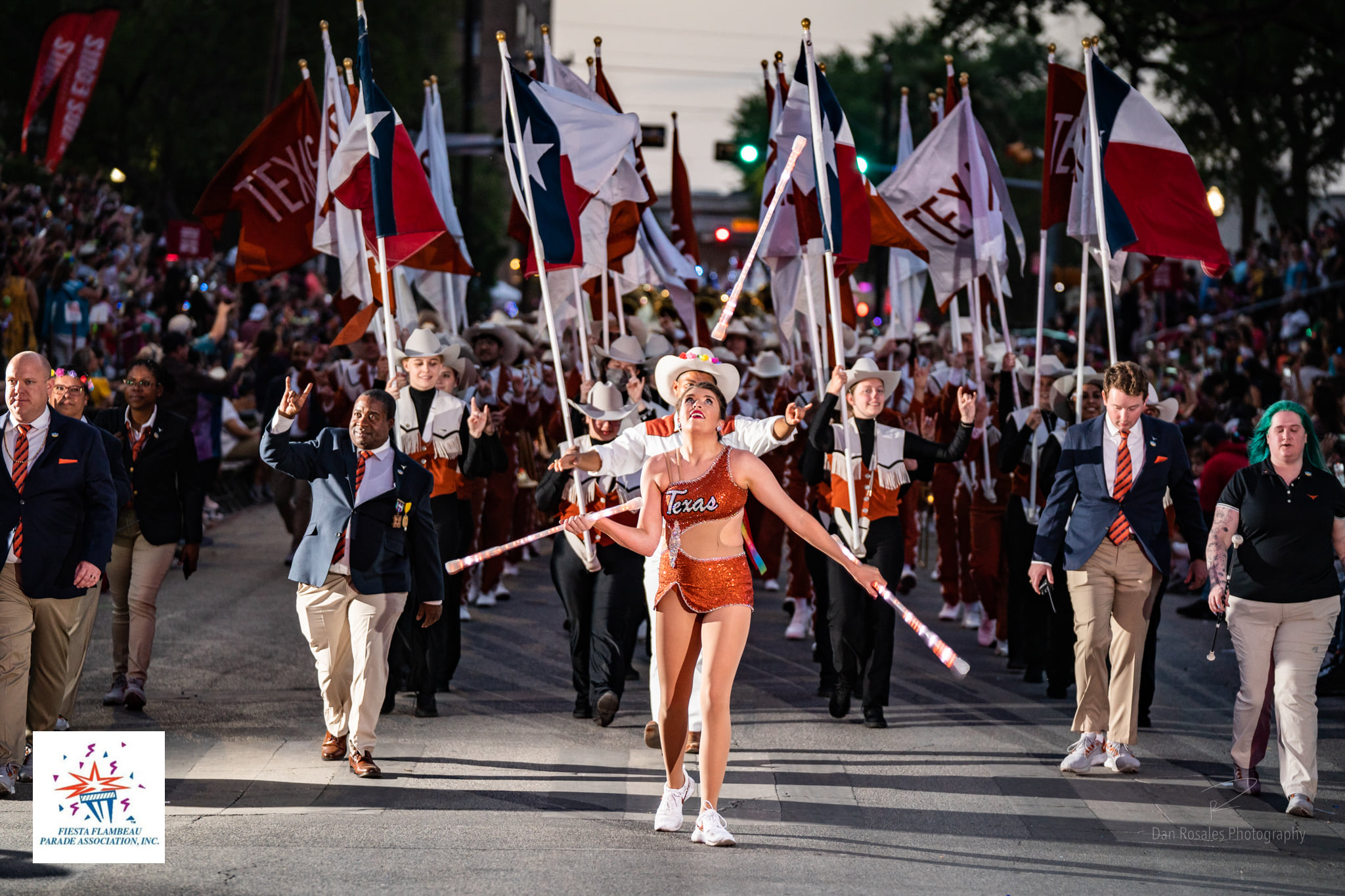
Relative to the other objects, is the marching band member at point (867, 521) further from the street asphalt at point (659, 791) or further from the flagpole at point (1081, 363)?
the flagpole at point (1081, 363)

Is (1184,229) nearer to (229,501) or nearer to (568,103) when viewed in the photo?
(568,103)

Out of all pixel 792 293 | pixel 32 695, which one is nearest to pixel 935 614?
pixel 792 293

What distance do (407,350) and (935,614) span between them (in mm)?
5604

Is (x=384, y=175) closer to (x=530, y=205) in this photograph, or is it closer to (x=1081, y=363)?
(x=530, y=205)

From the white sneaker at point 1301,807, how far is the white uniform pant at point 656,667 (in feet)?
9.27

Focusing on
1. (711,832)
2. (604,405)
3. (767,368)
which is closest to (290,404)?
(604,405)

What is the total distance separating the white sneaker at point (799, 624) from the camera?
12352 millimetres

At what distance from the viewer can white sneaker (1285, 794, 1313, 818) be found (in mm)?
7480

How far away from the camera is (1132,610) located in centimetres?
825

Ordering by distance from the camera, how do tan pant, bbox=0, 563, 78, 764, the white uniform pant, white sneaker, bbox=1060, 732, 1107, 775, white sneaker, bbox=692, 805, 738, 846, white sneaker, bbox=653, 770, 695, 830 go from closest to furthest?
white sneaker, bbox=692, 805, 738, 846 < white sneaker, bbox=653, 770, 695, 830 < the white uniform pant < tan pant, bbox=0, 563, 78, 764 < white sneaker, bbox=1060, 732, 1107, 775

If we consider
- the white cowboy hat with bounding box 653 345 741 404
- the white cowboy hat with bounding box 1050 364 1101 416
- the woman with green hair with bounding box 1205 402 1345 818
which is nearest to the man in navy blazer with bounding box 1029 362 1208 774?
the woman with green hair with bounding box 1205 402 1345 818

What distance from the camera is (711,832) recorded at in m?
6.64

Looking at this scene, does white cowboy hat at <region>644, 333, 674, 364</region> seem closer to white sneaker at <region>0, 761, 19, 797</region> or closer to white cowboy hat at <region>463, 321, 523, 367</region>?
white cowboy hat at <region>463, 321, 523, 367</region>

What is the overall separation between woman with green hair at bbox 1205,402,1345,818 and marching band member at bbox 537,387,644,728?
129 inches
